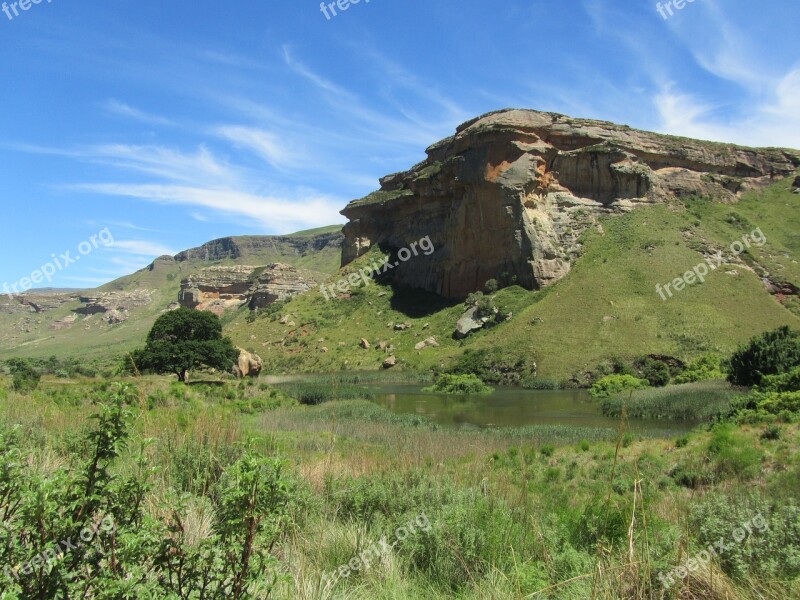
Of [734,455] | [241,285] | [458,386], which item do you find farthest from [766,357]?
[241,285]

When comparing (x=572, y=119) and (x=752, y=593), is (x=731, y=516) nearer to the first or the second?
(x=752, y=593)

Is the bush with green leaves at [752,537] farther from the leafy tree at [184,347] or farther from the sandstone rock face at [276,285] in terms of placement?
the sandstone rock face at [276,285]

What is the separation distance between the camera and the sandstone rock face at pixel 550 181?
63875 millimetres

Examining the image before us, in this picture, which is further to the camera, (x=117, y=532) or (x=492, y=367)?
(x=492, y=367)

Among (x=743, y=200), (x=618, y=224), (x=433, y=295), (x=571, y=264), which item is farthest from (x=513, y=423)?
(x=743, y=200)

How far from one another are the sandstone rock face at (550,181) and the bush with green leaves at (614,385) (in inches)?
932

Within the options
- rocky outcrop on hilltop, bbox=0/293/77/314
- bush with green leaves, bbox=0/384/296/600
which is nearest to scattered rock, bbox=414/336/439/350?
bush with green leaves, bbox=0/384/296/600

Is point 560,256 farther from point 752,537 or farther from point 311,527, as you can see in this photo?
point 311,527

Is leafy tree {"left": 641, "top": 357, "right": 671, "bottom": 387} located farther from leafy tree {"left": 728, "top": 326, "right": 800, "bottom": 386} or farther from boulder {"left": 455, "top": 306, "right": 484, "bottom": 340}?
boulder {"left": 455, "top": 306, "right": 484, "bottom": 340}

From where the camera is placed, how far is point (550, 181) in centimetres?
6688

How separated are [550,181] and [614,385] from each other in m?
36.2

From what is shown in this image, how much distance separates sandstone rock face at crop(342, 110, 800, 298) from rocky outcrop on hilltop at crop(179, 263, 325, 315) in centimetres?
5129

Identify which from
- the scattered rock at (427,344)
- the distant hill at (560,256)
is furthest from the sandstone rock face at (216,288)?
the scattered rock at (427,344)

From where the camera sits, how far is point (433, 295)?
75.8 m
